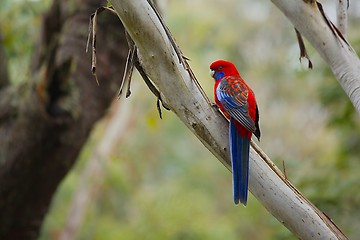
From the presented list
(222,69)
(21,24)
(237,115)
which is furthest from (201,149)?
(237,115)

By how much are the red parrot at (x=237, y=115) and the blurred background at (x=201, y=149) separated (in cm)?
80

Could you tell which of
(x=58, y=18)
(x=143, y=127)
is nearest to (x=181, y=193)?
(x=143, y=127)

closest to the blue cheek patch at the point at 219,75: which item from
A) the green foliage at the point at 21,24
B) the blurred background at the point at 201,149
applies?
the blurred background at the point at 201,149

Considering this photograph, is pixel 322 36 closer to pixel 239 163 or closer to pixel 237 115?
pixel 237 115

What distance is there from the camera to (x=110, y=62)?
2.91 m

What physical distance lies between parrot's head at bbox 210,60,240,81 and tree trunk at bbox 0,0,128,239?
0.80 metres

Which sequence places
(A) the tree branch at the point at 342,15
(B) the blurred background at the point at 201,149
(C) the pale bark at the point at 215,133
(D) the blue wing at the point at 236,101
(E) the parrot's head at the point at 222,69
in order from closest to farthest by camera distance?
(C) the pale bark at the point at 215,133 → (D) the blue wing at the point at 236,101 → (A) the tree branch at the point at 342,15 → (E) the parrot's head at the point at 222,69 → (B) the blurred background at the point at 201,149

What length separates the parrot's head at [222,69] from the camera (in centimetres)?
193

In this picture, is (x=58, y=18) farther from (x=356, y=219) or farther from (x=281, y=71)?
(x=281, y=71)

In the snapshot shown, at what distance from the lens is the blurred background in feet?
12.6

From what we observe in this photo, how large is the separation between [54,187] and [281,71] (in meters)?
9.00

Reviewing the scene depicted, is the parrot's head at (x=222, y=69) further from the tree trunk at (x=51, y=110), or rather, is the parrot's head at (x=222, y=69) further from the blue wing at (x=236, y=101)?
the tree trunk at (x=51, y=110)

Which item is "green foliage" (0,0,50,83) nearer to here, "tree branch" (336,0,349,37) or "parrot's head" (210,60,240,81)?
"parrot's head" (210,60,240,81)

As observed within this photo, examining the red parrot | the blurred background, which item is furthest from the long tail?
the blurred background
